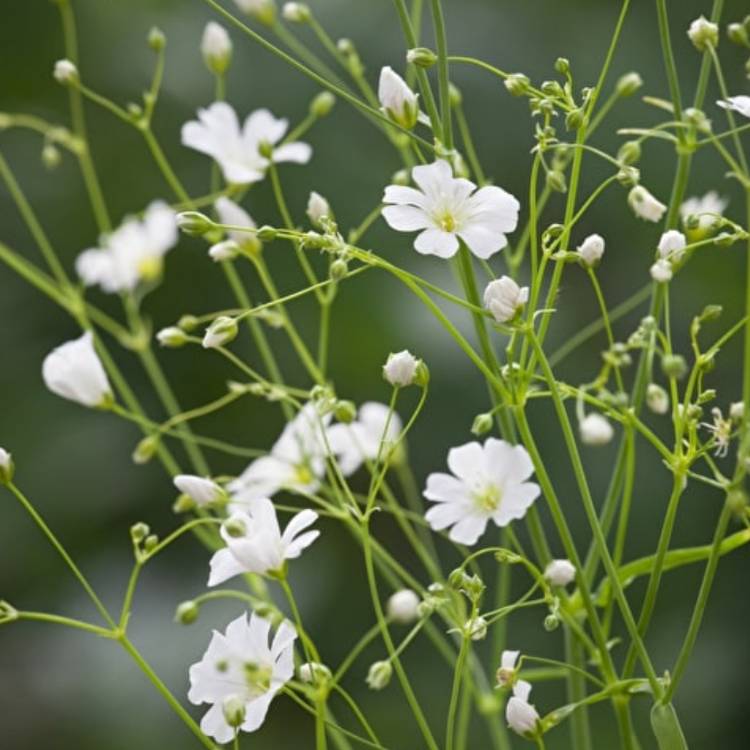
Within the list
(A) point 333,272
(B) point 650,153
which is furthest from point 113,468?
(A) point 333,272

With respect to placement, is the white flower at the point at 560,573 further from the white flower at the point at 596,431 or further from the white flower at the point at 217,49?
the white flower at the point at 217,49

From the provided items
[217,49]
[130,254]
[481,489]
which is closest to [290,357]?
[130,254]

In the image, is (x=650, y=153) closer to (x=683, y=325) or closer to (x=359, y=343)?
(x=683, y=325)

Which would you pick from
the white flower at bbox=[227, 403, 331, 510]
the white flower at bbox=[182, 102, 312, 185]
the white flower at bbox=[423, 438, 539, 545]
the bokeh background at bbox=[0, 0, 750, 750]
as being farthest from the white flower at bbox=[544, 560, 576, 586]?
the bokeh background at bbox=[0, 0, 750, 750]

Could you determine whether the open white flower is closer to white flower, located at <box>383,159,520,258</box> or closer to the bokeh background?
white flower, located at <box>383,159,520,258</box>

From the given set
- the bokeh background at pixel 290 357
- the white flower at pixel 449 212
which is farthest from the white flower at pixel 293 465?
the bokeh background at pixel 290 357
